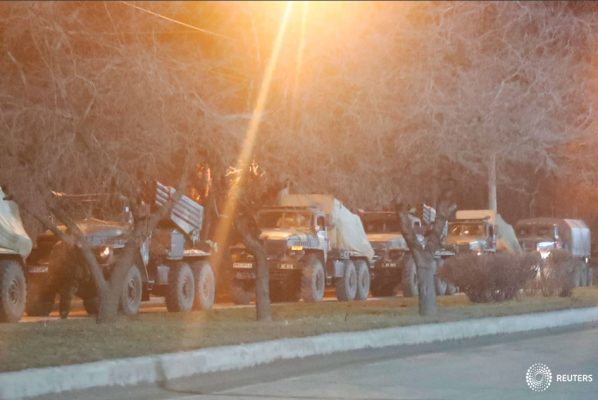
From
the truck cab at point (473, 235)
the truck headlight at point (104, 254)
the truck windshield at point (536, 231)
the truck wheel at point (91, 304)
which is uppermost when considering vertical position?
the truck windshield at point (536, 231)

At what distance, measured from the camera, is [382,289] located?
3888cm

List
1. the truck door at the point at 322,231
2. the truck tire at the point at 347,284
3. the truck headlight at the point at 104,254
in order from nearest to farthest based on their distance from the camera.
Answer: the truck headlight at the point at 104,254 < the truck door at the point at 322,231 < the truck tire at the point at 347,284

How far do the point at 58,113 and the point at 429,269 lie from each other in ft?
34.2

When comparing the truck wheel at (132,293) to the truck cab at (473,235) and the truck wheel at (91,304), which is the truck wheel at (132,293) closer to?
the truck wheel at (91,304)

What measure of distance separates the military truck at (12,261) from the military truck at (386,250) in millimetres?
15827

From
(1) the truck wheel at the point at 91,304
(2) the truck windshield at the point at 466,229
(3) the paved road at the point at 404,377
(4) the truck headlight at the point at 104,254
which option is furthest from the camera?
(2) the truck windshield at the point at 466,229

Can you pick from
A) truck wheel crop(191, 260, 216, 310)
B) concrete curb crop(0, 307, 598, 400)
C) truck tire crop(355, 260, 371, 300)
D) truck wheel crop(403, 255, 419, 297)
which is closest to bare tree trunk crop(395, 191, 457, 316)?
concrete curb crop(0, 307, 598, 400)

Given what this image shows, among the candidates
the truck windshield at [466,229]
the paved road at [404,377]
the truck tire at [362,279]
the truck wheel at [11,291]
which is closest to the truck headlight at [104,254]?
the truck wheel at [11,291]

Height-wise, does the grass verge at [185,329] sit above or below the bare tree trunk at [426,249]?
below

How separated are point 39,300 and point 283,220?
9.20 meters

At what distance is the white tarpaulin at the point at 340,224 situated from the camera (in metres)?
32.7

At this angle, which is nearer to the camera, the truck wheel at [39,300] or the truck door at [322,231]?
the truck wheel at [39,300]

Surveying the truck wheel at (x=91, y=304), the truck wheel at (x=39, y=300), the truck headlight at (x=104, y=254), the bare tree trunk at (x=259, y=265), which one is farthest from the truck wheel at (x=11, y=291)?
the bare tree trunk at (x=259, y=265)

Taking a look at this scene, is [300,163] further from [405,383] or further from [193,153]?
[405,383]
